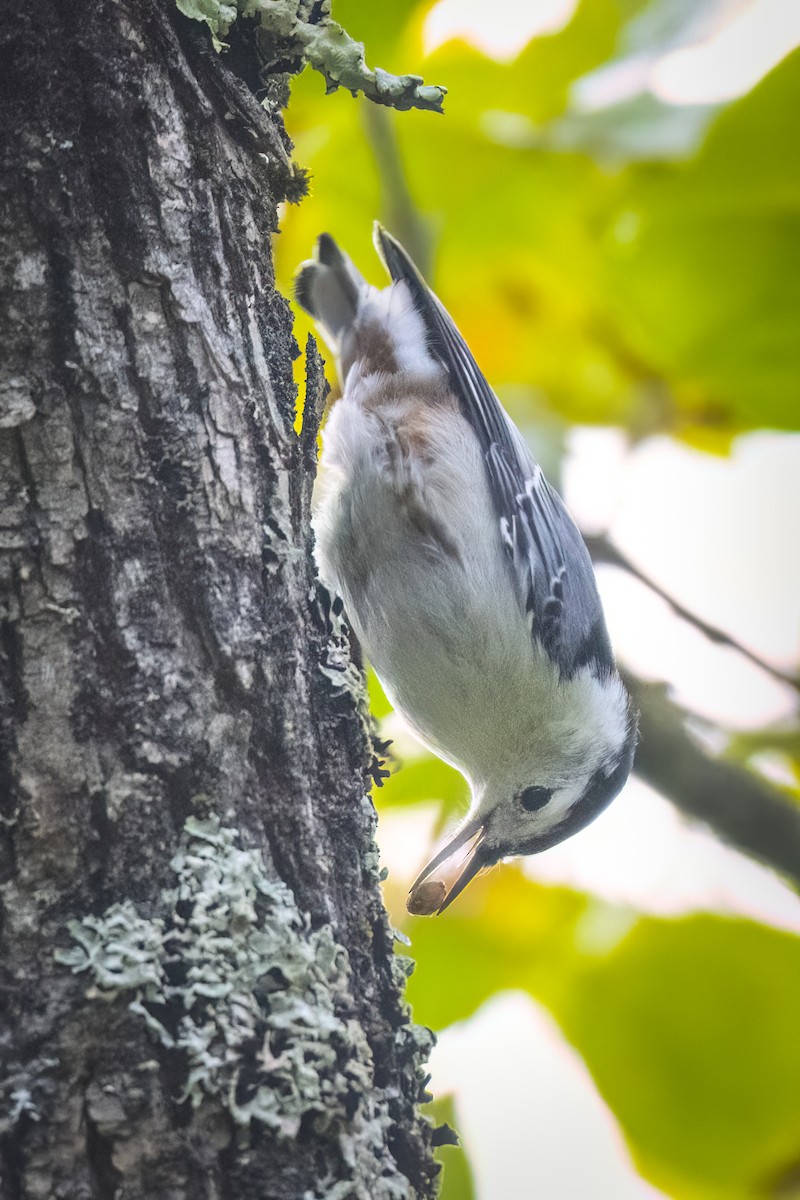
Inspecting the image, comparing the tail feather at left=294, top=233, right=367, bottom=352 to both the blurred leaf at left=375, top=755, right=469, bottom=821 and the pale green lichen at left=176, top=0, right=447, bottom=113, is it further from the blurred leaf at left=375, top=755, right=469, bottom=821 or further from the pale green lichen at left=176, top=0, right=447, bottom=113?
the blurred leaf at left=375, top=755, right=469, bottom=821

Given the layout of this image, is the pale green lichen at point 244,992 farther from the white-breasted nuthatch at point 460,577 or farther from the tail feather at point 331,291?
the tail feather at point 331,291

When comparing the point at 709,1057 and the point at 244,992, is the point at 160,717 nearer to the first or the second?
the point at 244,992

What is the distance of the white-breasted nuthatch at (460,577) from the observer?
2148 millimetres

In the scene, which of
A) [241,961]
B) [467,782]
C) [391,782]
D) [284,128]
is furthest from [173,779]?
[467,782]

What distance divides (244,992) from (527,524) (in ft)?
4.65

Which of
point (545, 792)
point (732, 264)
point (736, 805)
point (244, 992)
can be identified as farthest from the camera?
point (545, 792)

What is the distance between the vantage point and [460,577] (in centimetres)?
214

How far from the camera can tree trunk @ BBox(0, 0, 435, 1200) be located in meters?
0.98

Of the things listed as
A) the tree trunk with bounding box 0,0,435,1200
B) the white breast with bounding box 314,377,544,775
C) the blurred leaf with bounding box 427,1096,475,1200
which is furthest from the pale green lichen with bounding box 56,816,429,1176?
the white breast with bounding box 314,377,544,775

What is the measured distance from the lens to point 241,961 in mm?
1071

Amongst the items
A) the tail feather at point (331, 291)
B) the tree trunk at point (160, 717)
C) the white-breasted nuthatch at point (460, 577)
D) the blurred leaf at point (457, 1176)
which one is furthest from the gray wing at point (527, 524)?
the blurred leaf at point (457, 1176)

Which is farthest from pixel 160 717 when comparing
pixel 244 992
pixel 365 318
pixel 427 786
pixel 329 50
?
pixel 365 318

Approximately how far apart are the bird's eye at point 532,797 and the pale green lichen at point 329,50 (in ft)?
4.76

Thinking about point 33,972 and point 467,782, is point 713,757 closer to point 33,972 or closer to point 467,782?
point 467,782
